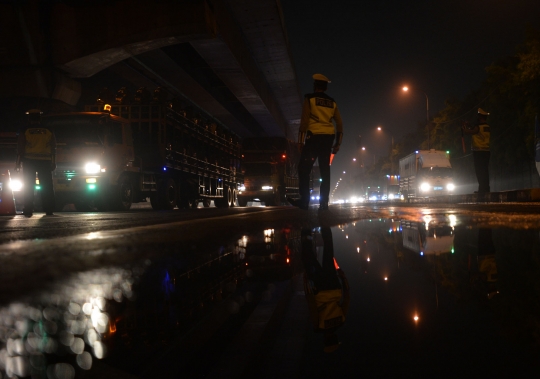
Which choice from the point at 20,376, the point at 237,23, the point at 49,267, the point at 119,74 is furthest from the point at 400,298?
the point at 119,74

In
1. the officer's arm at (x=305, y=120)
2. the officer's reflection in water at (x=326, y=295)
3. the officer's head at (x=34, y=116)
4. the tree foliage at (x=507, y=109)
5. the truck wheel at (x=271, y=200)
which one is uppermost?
the tree foliage at (x=507, y=109)

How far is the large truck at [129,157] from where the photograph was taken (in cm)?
1345

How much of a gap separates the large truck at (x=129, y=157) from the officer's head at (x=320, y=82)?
779cm

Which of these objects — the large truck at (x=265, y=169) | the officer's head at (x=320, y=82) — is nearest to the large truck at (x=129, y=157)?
the large truck at (x=265, y=169)

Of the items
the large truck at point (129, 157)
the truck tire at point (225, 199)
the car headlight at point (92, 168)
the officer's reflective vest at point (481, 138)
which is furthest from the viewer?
the truck tire at point (225, 199)

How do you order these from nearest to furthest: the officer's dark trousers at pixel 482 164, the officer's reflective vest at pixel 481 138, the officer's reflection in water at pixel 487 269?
the officer's reflection in water at pixel 487 269 → the officer's reflective vest at pixel 481 138 → the officer's dark trousers at pixel 482 164

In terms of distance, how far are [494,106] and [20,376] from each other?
142ft

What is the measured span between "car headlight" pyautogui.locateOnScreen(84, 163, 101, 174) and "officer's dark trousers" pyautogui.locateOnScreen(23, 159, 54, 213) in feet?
8.42

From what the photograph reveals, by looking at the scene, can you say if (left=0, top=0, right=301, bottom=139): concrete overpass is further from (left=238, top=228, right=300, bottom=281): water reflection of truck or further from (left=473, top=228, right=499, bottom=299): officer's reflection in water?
(left=473, top=228, right=499, bottom=299): officer's reflection in water

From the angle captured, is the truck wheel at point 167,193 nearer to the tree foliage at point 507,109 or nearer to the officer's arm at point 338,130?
the officer's arm at point 338,130

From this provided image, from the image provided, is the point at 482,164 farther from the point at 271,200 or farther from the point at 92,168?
the point at 271,200

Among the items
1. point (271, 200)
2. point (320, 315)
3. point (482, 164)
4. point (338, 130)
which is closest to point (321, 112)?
point (338, 130)

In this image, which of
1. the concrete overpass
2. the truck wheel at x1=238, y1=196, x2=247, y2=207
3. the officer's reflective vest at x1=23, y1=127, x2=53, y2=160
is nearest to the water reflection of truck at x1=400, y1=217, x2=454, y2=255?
the officer's reflective vest at x1=23, y1=127, x2=53, y2=160

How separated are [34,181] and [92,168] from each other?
277 centimetres
